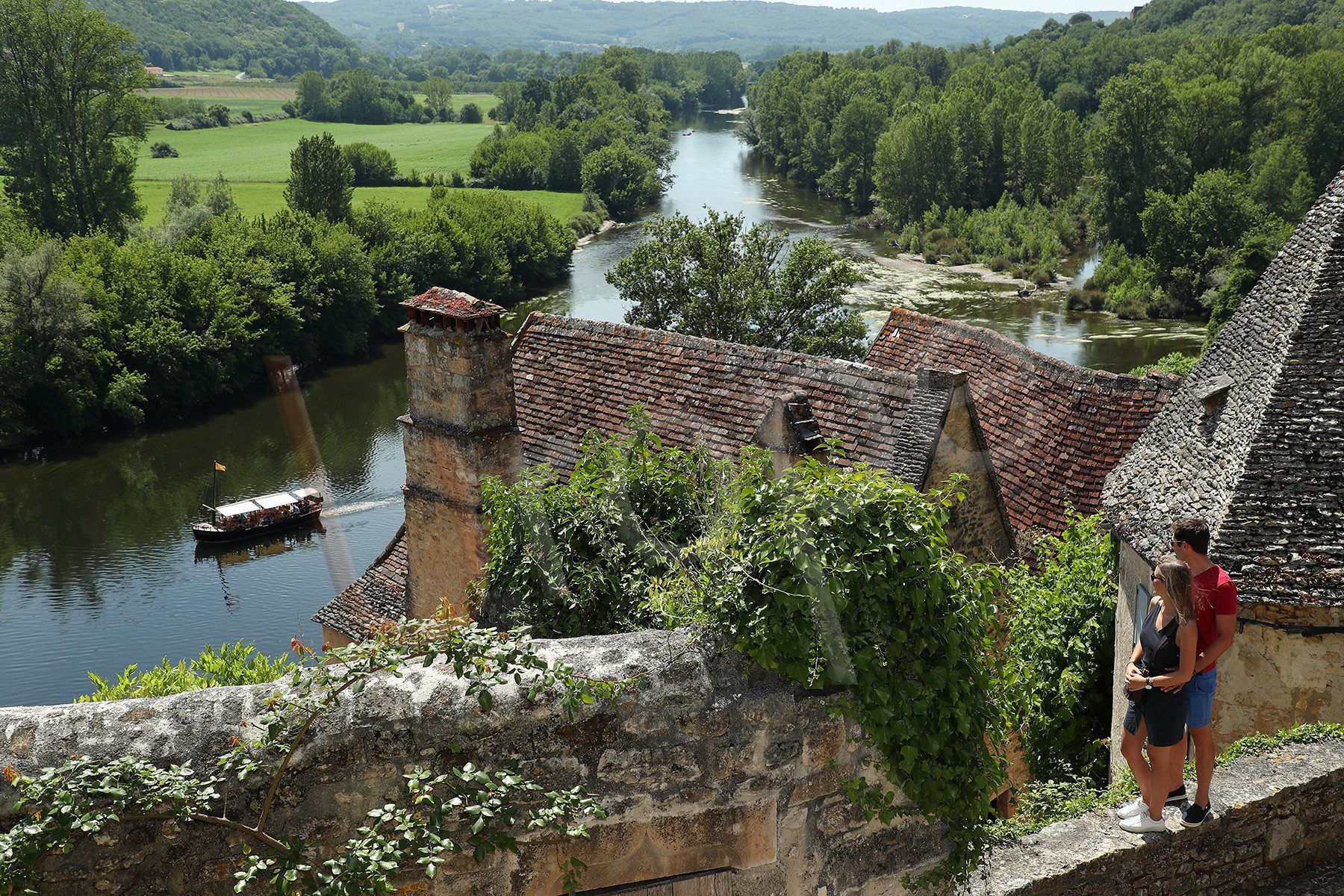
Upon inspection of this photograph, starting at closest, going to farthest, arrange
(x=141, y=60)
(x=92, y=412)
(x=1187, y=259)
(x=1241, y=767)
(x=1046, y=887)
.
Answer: (x=1046, y=887), (x=1241, y=767), (x=92, y=412), (x=1187, y=259), (x=141, y=60)

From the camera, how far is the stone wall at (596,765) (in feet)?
13.3

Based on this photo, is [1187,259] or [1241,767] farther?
[1187,259]

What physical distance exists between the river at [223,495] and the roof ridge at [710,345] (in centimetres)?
1333

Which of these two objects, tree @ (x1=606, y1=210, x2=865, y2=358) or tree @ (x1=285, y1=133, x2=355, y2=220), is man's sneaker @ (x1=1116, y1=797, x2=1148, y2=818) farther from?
tree @ (x1=285, y1=133, x2=355, y2=220)

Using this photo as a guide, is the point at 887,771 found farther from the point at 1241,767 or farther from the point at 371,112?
the point at 371,112

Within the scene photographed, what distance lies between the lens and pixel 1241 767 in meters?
6.57

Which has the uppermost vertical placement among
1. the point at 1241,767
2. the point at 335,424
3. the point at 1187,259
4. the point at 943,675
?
the point at 943,675

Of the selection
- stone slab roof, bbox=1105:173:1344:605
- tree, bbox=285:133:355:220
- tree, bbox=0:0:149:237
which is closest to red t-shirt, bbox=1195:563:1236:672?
stone slab roof, bbox=1105:173:1344:605

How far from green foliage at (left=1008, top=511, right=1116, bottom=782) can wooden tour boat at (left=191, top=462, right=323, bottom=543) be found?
26051 millimetres

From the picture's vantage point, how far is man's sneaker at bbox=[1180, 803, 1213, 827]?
5988 millimetres

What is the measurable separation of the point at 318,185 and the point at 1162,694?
58.4 metres

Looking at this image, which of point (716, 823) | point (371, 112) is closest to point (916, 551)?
point (716, 823)

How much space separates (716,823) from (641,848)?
309 mm

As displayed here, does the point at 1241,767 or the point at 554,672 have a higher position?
the point at 554,672
